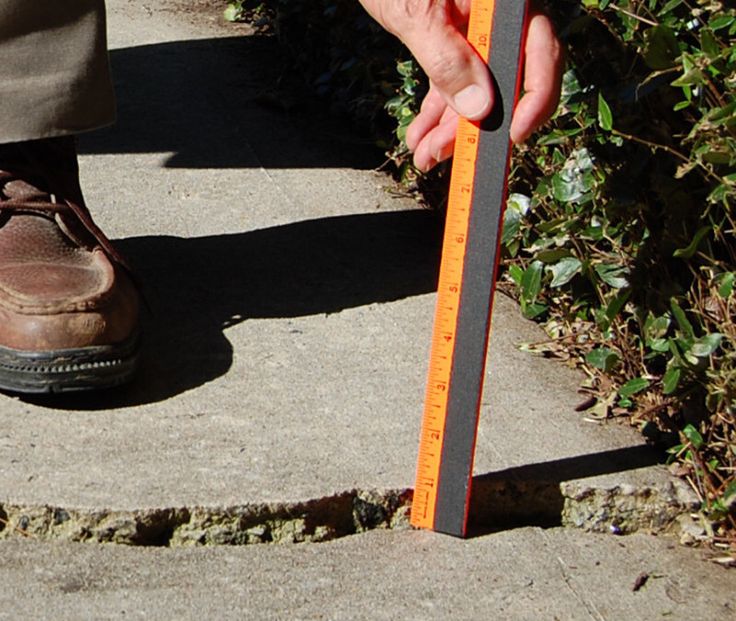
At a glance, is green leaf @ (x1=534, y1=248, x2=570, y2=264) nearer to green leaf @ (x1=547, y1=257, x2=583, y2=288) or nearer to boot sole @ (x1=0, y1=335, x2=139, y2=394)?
green leaf @ (x1=547, y1=257, x2=583, y2=288)

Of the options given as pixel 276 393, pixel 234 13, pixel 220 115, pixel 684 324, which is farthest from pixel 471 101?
pixel 234 13

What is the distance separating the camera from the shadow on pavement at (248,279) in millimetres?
2656

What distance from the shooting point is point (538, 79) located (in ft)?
6.46

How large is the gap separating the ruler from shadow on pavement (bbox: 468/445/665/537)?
0.10 meters

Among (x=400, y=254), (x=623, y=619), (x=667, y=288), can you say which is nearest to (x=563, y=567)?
(x=623, y=619)

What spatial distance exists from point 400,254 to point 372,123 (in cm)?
78

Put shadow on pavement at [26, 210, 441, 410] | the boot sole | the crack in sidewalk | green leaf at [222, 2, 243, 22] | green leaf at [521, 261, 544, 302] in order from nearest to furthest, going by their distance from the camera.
Result: 1. the crack in sidewalk
2. the boot sole
3. shadow on pavement at [26, 210, 441, 410]
4. green leaf at [521, 261, 544, 302]
5. green leaf at [222, 2, 243, 22]

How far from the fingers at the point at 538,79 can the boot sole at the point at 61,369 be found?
0.92 metres

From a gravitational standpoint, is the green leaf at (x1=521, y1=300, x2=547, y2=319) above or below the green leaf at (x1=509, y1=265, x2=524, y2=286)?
below

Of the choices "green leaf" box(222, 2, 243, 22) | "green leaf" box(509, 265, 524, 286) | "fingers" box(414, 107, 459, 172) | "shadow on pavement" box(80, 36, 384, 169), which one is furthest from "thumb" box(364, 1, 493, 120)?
"green leaf" box(222, 2, 243, 22)

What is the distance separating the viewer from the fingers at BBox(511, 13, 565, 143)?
77.2 inches

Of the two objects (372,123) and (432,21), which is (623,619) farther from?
(372,123)

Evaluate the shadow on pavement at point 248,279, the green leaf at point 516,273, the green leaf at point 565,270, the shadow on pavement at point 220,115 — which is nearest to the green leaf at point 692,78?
the green leaf at point 565,270

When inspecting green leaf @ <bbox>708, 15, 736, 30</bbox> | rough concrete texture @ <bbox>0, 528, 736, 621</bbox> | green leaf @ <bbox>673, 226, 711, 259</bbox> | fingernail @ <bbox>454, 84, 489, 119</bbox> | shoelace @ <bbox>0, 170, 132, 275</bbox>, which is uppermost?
green leaf @ <bbox>708, 15, 736, 30</bbox>
